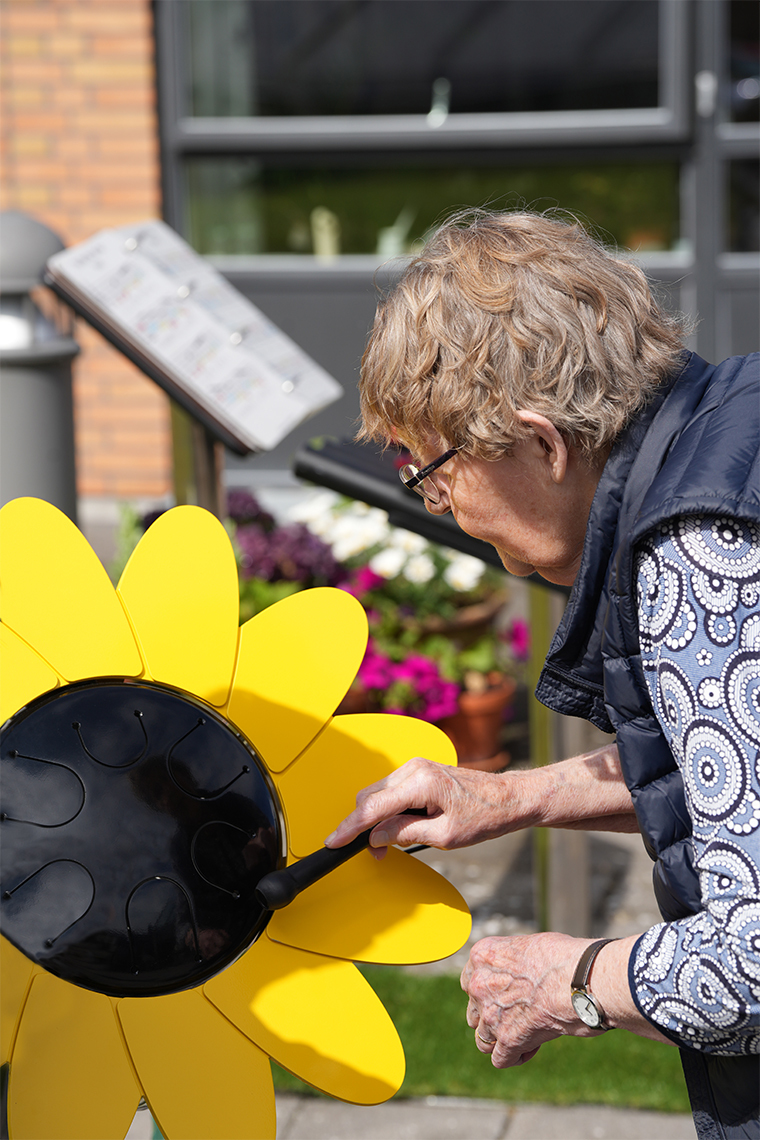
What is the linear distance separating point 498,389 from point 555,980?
2.12ft

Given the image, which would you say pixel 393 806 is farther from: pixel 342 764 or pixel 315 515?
pixel 315 515

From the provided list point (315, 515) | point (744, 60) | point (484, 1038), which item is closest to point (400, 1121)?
point (484, 1038)

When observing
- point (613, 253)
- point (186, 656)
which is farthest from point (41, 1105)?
point (613, 253)

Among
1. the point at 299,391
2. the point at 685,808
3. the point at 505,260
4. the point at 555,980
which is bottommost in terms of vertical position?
the point at 555,980

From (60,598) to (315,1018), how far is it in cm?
53

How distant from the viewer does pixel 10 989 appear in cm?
118

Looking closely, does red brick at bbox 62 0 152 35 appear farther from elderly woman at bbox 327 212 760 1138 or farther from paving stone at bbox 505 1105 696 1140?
paving stone at bbox 505 1105 696 1140

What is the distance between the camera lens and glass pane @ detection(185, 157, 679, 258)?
646cm

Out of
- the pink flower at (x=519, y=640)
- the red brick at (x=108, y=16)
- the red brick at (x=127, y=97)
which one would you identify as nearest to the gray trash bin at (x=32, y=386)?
the pink flower at (x=519, y=640)

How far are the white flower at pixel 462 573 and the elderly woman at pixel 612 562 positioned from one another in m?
2.72

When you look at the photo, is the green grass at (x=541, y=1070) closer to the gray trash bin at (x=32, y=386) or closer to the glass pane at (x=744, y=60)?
the gray trash bin at (x=32, y=386)

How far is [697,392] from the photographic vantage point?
1237mm

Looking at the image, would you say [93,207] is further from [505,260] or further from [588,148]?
[505,260]

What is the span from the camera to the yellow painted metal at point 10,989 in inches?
45.8
